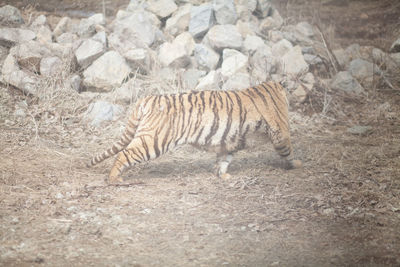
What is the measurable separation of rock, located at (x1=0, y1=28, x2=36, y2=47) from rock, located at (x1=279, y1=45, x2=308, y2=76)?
175 inches

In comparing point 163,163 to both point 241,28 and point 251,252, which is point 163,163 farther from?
point 241,28

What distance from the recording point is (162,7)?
791 centimetres

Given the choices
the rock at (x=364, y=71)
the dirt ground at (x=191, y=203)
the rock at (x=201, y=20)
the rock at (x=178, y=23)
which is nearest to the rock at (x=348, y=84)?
the rock at (x=364, y=71)

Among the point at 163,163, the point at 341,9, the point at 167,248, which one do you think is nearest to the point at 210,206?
the point at 167,248

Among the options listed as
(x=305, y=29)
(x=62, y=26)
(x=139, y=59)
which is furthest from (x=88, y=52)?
(x=305, y=29)

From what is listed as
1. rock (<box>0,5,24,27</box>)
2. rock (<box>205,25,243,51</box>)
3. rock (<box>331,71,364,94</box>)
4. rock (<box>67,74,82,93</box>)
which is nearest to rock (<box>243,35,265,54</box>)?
rock (<box>205,25,243,51</box>)

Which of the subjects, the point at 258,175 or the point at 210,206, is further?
the point at 258,175

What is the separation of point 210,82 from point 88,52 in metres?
2.10

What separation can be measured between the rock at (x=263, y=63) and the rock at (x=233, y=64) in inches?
7.4

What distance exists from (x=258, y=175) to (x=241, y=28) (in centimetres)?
419

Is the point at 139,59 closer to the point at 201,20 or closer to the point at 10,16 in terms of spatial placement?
the point at 201,20

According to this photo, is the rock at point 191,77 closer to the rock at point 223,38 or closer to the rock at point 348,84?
the rock at point 223,38

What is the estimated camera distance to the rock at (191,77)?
644cm

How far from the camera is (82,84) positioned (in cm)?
634
